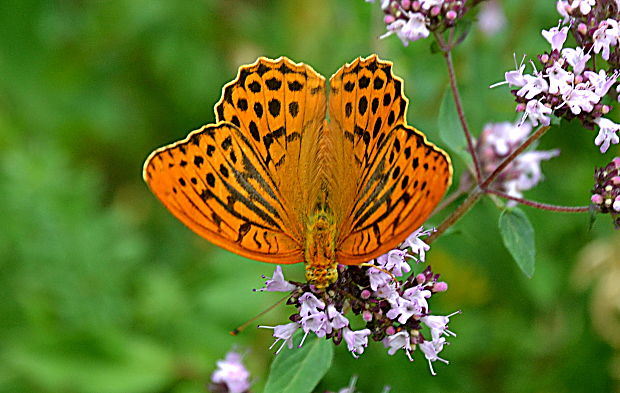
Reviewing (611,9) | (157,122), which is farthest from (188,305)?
(611,9)

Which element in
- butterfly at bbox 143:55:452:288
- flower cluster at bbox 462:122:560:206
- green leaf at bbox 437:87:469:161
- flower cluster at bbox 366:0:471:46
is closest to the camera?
butterfly at bbox 143:55:452:288

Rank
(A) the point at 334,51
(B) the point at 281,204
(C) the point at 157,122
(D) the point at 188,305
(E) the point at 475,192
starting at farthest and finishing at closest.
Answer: (C) the point at 157,122
(A) the point at 334,51
(D) the point at 188,305
(E) the point at 475,192
(B) the point at 281,204

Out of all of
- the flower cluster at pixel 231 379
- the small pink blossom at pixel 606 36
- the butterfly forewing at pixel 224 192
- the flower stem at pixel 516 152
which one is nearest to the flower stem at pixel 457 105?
the flower stem at pixel 516 152

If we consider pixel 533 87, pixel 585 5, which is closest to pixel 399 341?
pixel 533 87

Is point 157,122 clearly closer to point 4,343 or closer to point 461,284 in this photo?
point 4,343

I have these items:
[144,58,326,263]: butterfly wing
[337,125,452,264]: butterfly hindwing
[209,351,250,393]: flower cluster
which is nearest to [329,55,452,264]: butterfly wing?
[337,125,452,264]: butterfly hindwing

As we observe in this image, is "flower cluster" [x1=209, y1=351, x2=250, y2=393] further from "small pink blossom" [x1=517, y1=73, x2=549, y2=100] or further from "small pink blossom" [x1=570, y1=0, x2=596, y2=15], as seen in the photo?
"small pink blossom" [x1=570, y1=0, x2=596, y2=15]

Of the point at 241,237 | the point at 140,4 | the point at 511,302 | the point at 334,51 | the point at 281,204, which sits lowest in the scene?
the point at 241,237

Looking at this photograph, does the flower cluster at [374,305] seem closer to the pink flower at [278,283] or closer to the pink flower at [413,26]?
the pink flower at [278,283]
